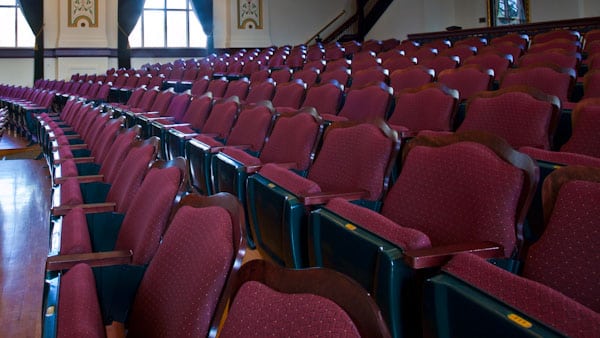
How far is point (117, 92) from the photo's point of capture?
3.05 metres

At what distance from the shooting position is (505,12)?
4348mm

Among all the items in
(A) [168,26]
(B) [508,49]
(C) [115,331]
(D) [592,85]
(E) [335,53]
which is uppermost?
(A) [168,26]

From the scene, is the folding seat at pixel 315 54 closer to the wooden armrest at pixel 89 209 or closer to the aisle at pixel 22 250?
the aisle at pixel 22 250

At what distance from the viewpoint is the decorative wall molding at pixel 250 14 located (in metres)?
5.24

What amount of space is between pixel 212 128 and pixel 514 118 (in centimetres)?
83

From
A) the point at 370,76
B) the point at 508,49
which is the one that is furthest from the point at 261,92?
the point at 508,49

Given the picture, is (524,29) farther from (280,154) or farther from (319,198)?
(319,198)

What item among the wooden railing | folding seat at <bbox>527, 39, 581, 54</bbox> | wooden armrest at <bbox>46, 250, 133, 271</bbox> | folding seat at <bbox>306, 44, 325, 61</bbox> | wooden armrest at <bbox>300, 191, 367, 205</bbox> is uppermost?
the wooden railing

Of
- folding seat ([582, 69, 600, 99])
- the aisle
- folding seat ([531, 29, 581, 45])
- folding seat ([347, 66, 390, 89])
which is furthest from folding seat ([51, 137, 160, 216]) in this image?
folding seat ([531, 29, 581, 45])

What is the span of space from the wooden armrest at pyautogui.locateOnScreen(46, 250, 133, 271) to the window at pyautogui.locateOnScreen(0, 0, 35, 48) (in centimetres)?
487

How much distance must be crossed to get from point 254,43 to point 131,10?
108 centimetres

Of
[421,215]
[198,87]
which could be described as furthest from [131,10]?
[421,215]

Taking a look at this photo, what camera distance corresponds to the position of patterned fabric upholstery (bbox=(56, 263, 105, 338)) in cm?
47

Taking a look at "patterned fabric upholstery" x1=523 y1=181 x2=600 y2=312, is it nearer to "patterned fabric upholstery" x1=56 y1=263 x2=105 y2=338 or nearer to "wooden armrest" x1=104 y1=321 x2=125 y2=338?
"patterned fabric upholstery" x1=56 y1=263 x2=105 y2=338
